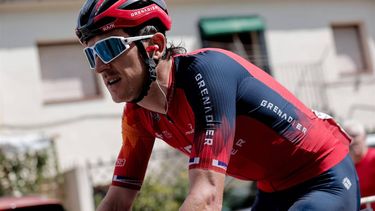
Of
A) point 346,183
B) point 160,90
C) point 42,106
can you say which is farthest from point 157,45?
point 42,106

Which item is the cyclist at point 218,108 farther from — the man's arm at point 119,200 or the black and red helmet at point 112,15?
the man's arm at point 119,200

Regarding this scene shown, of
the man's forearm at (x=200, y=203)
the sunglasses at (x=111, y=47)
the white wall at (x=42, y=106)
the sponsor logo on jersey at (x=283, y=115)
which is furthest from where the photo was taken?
the white wall at (x=42, y=106)

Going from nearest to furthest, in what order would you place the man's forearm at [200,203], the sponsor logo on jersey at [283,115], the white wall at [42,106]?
the man's forearm at [200,203] < the sponsor logo on jersey at [283,115] < the white wall at [42,106]

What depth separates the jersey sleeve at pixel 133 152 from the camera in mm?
3361

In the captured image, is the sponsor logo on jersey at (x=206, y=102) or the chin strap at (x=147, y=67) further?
the chin strap at (x=147, y=67)

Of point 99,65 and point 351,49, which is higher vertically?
point 351,49

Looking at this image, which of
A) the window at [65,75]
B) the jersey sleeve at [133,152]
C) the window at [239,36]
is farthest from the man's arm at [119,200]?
the window at [239,36]

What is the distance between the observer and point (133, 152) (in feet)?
11.1

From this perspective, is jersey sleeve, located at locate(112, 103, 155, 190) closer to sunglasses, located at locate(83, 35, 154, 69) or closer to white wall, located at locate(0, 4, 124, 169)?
sunglasses, located at locate(83, 35, 154, 69)

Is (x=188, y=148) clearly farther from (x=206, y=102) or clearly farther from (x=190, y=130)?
(x=206, y=102)

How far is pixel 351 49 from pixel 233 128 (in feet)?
52.5

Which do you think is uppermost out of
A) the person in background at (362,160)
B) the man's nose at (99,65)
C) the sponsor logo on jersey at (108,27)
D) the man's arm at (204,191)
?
the sponsor logo on jersey at (108,27)

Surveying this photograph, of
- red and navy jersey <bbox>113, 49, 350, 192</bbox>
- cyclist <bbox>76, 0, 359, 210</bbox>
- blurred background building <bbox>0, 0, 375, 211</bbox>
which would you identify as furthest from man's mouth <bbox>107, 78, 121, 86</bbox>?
blurred background building <bbox>0, 0, 375, 211</bbox>

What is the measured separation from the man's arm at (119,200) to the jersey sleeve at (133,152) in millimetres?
26
